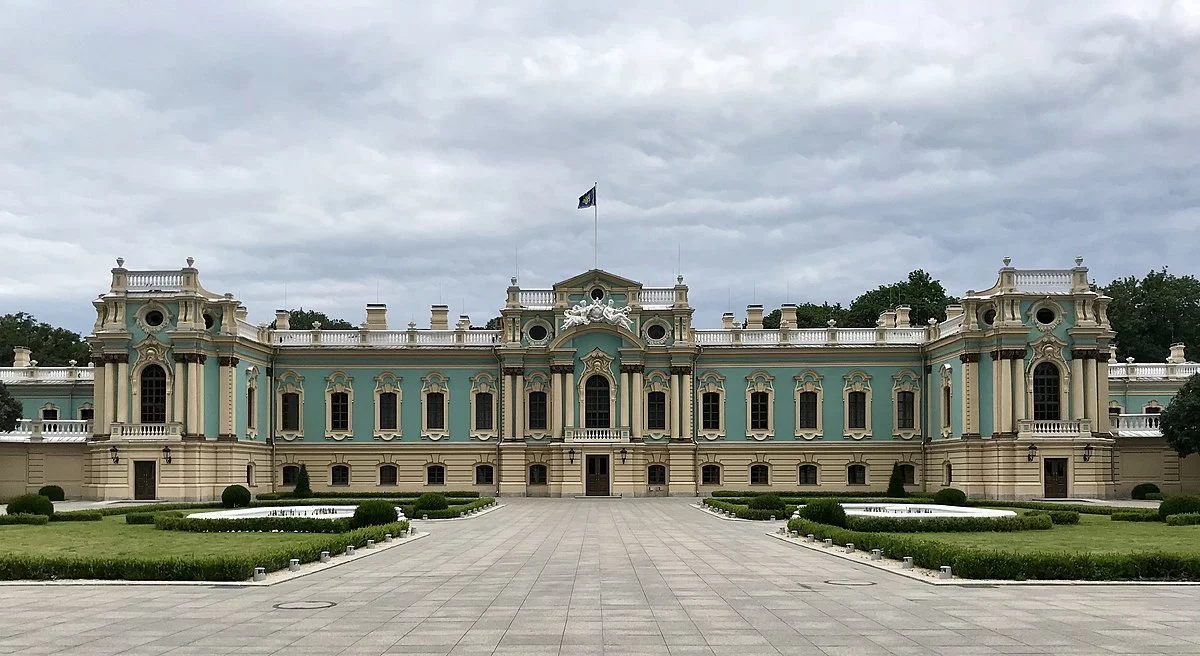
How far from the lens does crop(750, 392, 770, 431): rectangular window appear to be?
198ft

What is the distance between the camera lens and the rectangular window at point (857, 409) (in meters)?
60.1

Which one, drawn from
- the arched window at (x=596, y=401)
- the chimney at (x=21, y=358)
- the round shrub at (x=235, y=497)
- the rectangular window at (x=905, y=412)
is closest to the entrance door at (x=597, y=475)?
the arched window at (x=596, y=401)

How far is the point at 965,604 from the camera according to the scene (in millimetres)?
17250

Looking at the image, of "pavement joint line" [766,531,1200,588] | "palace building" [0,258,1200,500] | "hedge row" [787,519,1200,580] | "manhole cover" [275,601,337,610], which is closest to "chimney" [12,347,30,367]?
"palace building" [0,258,1200,500]

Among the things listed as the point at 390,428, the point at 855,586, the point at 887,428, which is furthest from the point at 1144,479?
the point at 855,586

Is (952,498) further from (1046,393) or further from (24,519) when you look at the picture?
(24,519)

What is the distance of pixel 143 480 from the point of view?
5175cm

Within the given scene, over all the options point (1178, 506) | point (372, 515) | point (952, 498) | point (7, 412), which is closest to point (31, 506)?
point (372, 515)

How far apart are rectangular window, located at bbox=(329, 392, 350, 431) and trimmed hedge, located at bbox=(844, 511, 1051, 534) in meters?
35.0

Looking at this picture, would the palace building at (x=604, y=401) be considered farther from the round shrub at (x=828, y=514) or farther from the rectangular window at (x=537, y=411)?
the round shrub at (x=828, y=514)

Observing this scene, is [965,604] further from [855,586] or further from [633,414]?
[633,414]

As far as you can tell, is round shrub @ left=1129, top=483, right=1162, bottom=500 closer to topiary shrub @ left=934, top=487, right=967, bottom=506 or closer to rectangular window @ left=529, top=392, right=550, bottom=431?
topiary shrub @ left=934, top=487, right=967, bottom=506

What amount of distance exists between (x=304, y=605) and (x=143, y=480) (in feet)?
124

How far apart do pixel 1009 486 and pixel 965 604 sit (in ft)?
118
